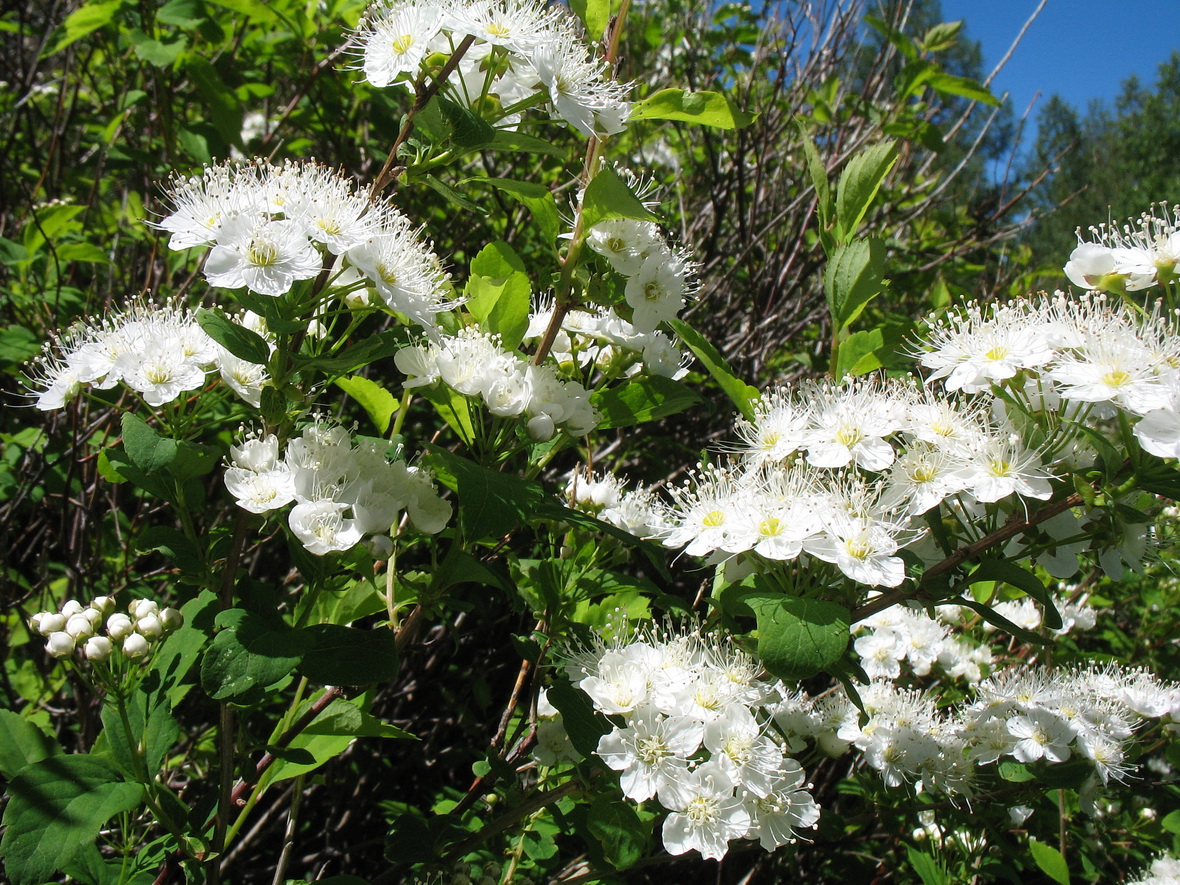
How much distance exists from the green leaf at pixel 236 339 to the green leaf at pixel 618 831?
2.95 feet

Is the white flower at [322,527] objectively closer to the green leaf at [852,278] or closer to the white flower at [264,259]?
the white flower at [264,259]

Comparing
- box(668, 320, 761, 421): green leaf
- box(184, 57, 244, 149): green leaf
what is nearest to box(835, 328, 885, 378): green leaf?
box(668, 320, 761, 421): green leaf

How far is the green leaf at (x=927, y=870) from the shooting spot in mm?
1895

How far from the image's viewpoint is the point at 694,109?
1513mm

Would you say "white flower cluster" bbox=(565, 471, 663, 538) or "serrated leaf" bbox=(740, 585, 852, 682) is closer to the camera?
"serrated leaf" bbox=(740, 585, 852, 682)

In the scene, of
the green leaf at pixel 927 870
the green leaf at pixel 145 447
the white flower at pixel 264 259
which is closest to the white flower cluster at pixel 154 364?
the green leaf at pixel 145 447

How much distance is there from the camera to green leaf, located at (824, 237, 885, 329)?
1568mm

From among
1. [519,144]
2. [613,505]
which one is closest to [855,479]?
[613,505]

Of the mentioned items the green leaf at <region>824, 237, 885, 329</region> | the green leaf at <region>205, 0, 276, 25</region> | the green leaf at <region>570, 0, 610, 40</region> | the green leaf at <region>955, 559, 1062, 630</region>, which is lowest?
the green leaf at <region>955, 559, 1062, 630</region>

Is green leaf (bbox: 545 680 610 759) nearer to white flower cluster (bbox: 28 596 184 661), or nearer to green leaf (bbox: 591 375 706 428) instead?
green leaf (bbox: 591 375 706 428)

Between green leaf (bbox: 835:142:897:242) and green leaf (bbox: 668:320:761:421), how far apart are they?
0.36 metres

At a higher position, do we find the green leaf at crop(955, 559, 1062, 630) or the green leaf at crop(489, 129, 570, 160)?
the green leaf at crop(489, 129, 570, 160)

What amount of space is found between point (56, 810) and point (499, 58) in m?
1.38

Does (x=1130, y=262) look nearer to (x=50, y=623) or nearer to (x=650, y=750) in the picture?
(x=650, y=750)
